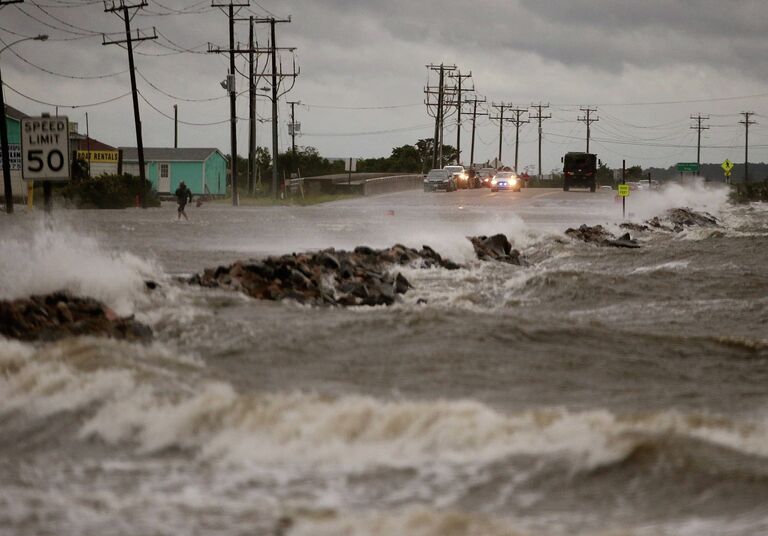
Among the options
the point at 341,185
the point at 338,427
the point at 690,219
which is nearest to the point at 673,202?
the point at 690,219

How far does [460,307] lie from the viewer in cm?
1753

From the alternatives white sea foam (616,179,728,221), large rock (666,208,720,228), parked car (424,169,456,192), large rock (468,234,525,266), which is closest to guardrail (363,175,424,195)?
parked car (424,169,456,192)

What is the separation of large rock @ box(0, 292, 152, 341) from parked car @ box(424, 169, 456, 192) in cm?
7764

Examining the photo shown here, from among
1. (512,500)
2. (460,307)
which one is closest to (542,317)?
(460,307)

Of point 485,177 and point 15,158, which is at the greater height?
point 15,158

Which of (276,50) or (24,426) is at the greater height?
(276,50)

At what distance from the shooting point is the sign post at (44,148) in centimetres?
1970

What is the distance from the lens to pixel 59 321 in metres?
13.5

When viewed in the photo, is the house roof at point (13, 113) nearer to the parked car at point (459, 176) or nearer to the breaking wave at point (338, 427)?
the parked car at point (459, 176)

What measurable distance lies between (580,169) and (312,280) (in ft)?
258

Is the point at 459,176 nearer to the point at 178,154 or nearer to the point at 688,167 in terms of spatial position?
the point at 178,154

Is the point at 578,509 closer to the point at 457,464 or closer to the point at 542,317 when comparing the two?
the point at 457,464

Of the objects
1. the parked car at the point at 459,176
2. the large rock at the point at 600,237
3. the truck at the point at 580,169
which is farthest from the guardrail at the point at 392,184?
the large rock at the point at 600,237

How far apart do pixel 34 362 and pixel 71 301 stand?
3.46 m
